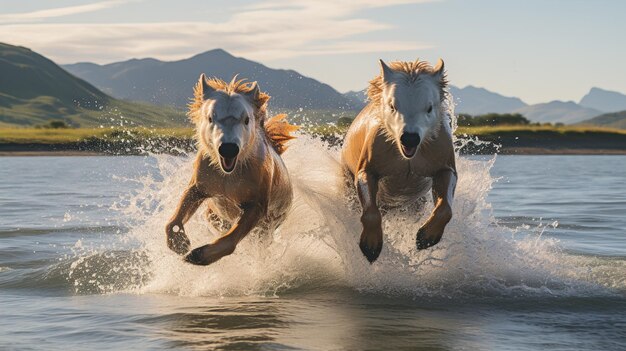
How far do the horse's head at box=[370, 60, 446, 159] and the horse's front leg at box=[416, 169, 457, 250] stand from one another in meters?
0.50

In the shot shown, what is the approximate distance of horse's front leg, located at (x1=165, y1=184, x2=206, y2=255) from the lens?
32.5 ft

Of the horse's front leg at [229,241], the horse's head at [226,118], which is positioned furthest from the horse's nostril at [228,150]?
the horse's front leg at [229,241]

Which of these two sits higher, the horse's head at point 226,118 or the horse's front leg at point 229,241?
the horse's head at point 226,118

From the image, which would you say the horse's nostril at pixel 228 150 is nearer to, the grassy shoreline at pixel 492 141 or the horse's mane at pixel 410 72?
the horse's mane at pixel 410 72

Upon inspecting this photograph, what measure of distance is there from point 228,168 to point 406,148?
5.58 feet

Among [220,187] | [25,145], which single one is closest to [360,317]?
[220,187]

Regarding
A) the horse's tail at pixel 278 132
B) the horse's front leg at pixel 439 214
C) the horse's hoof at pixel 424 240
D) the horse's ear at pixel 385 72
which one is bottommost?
the horse's hoof at pixel 424 240

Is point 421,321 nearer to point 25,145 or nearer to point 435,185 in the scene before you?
point 435,185

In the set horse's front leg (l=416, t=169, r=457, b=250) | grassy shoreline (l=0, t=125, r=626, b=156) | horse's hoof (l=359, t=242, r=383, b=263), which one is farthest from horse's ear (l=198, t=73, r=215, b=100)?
grassy shoreline (l=0, t=125, r=626, b=156)

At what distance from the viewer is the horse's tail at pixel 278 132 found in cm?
1136

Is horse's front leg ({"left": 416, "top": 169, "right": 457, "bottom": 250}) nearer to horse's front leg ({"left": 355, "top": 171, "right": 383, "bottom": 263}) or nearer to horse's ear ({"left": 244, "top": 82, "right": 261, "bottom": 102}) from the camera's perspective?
horse's front leg ({"left": 355, "top": 171, "right": 383, "bottom": 263})

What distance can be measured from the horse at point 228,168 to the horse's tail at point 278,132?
2.65 feet

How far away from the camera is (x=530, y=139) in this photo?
6612 cm

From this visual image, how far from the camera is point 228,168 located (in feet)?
29.9
